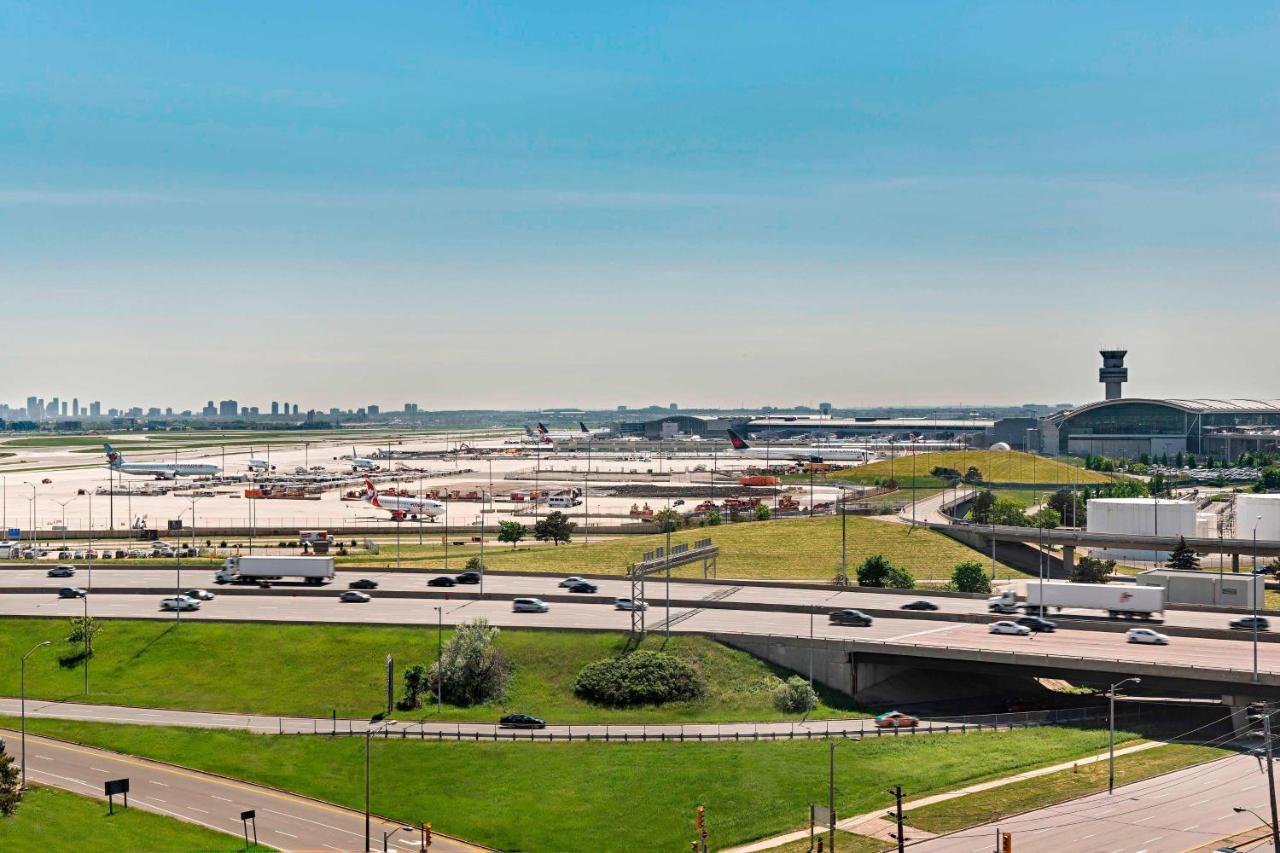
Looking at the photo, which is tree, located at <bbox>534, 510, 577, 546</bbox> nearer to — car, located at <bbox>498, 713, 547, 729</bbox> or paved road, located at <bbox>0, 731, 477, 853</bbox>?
car, located at <bbox>498, 713, 547, 729</bbox>

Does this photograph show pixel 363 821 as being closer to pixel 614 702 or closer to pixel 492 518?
pixel 614 702

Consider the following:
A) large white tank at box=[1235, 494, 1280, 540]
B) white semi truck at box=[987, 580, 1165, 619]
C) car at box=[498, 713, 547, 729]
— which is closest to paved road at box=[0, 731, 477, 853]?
car at box=[498, 713, 547, 729]

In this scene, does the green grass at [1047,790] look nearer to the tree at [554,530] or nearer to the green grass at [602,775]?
the green grass at [602,775]

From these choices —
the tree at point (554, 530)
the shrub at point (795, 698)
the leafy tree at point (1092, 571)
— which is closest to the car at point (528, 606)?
the shrub at point (795, 698)

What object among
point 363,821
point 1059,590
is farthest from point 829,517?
point 363,821

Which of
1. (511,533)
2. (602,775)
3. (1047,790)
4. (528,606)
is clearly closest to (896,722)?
(1047,790)

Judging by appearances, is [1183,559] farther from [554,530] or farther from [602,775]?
[602,775]
